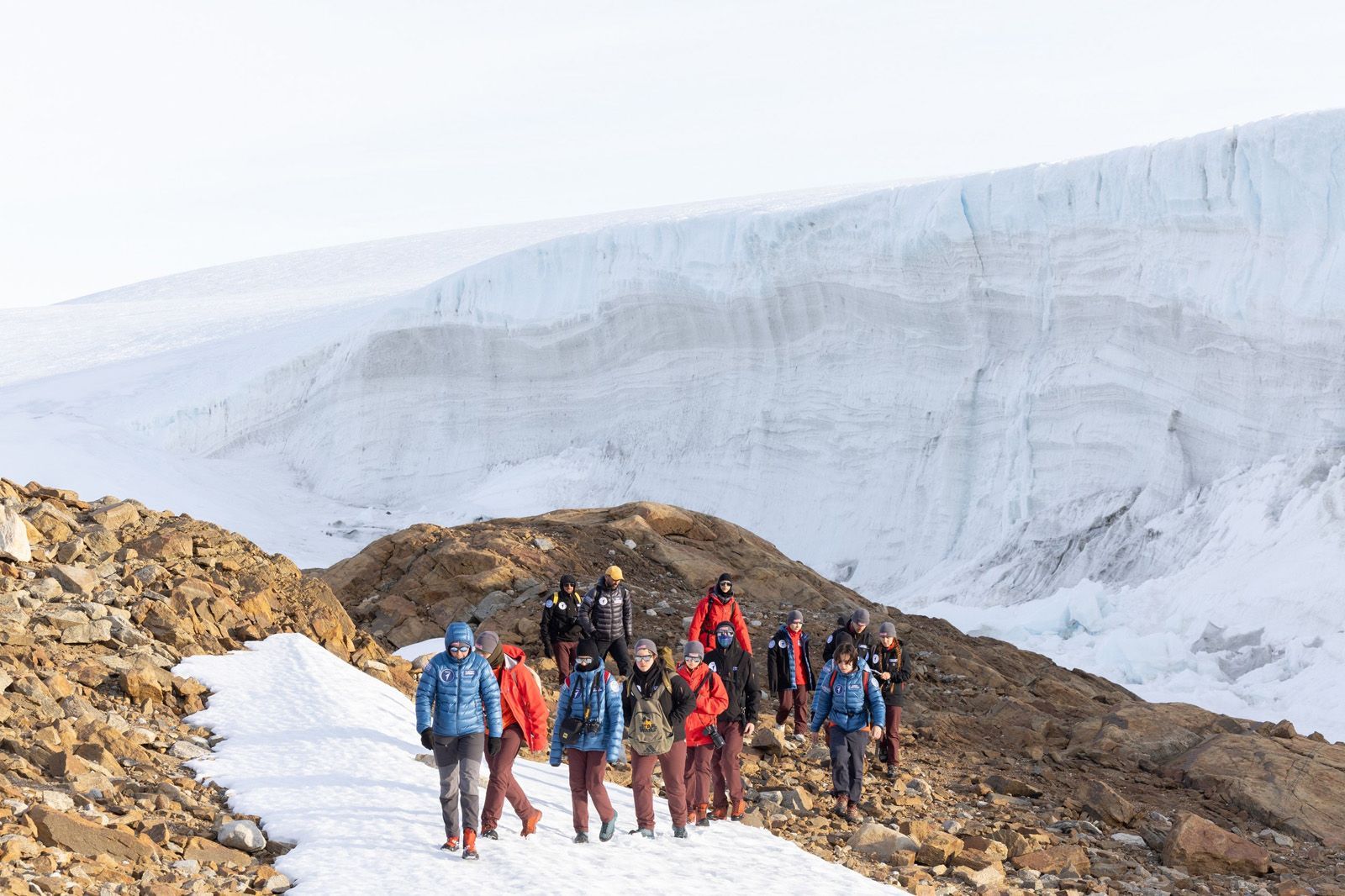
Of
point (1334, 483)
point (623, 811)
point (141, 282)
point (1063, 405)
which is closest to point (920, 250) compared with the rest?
point (1063, 405)

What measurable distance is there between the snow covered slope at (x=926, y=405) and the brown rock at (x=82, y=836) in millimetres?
11901

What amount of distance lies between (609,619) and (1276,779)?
5.29 metres

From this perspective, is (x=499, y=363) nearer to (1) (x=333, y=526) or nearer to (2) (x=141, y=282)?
(1) (x=333, y=526)

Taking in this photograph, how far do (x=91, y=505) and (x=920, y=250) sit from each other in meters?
15.2

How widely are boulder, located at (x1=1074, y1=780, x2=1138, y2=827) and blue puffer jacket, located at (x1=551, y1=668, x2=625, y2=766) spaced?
4.37 meters

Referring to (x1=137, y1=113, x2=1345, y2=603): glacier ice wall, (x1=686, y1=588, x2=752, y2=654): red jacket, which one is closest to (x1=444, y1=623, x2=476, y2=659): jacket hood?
(x1=686, y1=588, x2=752, y2=654): red jacket

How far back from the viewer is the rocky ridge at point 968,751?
27.4ft

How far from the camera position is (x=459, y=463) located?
94.7 feet

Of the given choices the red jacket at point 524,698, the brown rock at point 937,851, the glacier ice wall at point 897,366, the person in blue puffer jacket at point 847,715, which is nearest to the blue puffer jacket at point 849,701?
the person in blue puffer jacket at point 847,715

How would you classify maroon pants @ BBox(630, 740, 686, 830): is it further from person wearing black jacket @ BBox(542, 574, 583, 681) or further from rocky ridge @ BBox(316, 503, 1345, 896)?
person wearing black jacket @ BBox(542, 574, 583, 681)

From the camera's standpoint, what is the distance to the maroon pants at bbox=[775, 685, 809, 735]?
9938 millimetres

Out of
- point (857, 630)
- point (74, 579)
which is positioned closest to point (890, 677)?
point (857, 630)

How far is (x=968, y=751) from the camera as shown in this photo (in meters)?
10.9

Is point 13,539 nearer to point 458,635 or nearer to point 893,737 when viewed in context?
point 458,635
